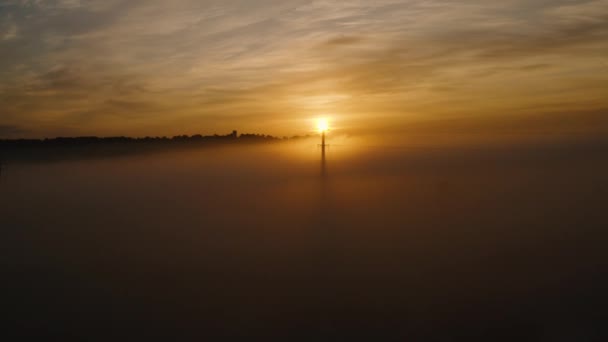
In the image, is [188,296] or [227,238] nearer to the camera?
[188,296]

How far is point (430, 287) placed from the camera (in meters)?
52.0

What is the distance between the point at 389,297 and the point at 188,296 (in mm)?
20718

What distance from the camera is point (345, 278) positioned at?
54.8m

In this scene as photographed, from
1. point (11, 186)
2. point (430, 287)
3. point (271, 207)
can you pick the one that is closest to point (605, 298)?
point (430, 287)

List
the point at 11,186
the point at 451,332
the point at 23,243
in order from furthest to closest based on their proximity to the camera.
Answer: the point at 11,186
the point at 23,243
the point at 451,332

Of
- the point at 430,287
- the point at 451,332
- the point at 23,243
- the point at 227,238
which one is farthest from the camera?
the point at 227,238

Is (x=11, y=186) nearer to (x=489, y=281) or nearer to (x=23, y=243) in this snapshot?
(x=23, y=243)

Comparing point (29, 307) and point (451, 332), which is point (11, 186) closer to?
point (29, 307)

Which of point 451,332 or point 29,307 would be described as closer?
point 451,332

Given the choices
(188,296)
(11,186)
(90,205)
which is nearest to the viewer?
(188,296)

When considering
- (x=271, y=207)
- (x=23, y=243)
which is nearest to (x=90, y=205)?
(x=271, y=207)

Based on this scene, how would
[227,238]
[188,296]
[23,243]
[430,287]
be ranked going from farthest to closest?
[227,238] < [23,243] < [430,287] < [188,296]

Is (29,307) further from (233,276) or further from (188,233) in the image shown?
(188,233)

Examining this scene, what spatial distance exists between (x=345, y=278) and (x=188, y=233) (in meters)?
43.3
